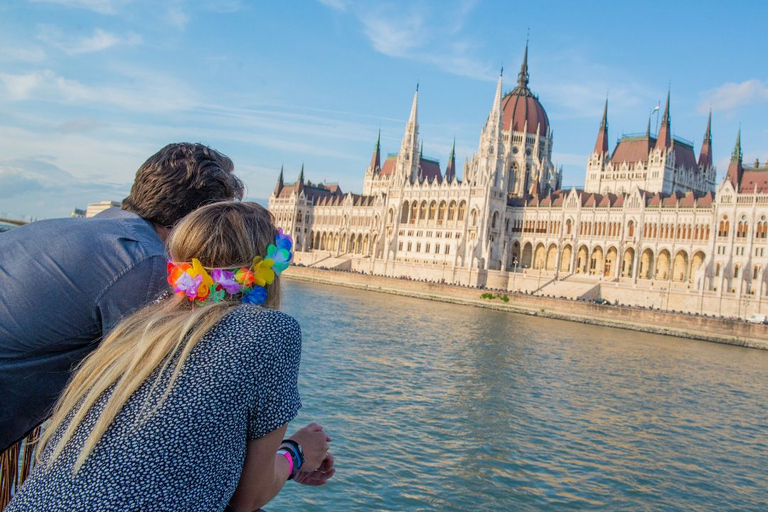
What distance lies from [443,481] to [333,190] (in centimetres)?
10225

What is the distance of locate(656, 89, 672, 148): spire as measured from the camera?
7556 cm

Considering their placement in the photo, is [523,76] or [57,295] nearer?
[57,295]

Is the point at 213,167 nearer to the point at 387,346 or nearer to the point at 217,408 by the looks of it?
the point at 217,408

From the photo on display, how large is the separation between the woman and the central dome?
281 ft

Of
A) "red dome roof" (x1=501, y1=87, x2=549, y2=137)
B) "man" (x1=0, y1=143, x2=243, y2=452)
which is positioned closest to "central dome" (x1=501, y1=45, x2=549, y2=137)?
"red dome roof" (x1=501, y1=87, x2=549, y2=137)

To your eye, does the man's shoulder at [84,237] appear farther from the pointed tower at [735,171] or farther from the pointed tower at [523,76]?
the pointed tower at [523,76]

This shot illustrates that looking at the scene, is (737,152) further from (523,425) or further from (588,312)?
(523,425)

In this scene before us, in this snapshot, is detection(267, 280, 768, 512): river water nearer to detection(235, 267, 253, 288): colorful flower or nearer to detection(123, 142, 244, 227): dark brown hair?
detection(123, 142, 244, 227): dark brown hair

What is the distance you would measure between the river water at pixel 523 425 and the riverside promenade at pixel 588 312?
400 inches

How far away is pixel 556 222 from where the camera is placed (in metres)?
70.3

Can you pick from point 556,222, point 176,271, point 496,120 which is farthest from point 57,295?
point 496,120

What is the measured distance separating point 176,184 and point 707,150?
87.6 meters

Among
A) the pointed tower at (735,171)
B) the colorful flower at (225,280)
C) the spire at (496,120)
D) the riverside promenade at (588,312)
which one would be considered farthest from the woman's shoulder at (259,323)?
the spire at (496,120)

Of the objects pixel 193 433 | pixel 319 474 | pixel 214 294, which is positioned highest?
pixel 214 294
